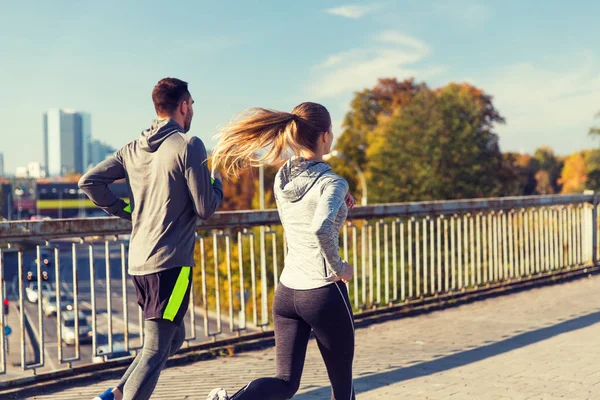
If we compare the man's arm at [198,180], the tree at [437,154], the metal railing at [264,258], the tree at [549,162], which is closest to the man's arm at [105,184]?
the man's arm at [198,180]

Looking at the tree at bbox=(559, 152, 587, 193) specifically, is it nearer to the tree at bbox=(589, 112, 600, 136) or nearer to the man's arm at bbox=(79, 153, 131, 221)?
the tree at bbox=(589, 112, 600, 136)

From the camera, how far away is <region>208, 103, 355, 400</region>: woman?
3.56m

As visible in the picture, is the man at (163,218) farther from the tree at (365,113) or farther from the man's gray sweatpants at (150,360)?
the tree at (365,113)

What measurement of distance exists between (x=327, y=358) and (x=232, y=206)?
8165cm

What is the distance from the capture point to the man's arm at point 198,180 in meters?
3.74

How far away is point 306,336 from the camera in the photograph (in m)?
3.75

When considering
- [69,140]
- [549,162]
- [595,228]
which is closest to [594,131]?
[595,228]

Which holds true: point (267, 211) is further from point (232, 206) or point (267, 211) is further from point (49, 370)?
point (232, 206)

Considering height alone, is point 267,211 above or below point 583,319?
above

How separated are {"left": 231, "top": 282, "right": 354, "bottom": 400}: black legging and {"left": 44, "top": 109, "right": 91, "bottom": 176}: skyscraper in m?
136

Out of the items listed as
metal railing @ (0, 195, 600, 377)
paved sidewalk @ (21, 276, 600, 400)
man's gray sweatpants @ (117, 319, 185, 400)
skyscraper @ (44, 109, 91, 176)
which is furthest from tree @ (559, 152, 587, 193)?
man's gray sweatpants @ (117, 319, 185, 400)

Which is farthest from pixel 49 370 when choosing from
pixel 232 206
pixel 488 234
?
pixel 232 206

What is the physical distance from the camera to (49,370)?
5.82m

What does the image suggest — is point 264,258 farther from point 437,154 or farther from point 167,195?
point 437,154
